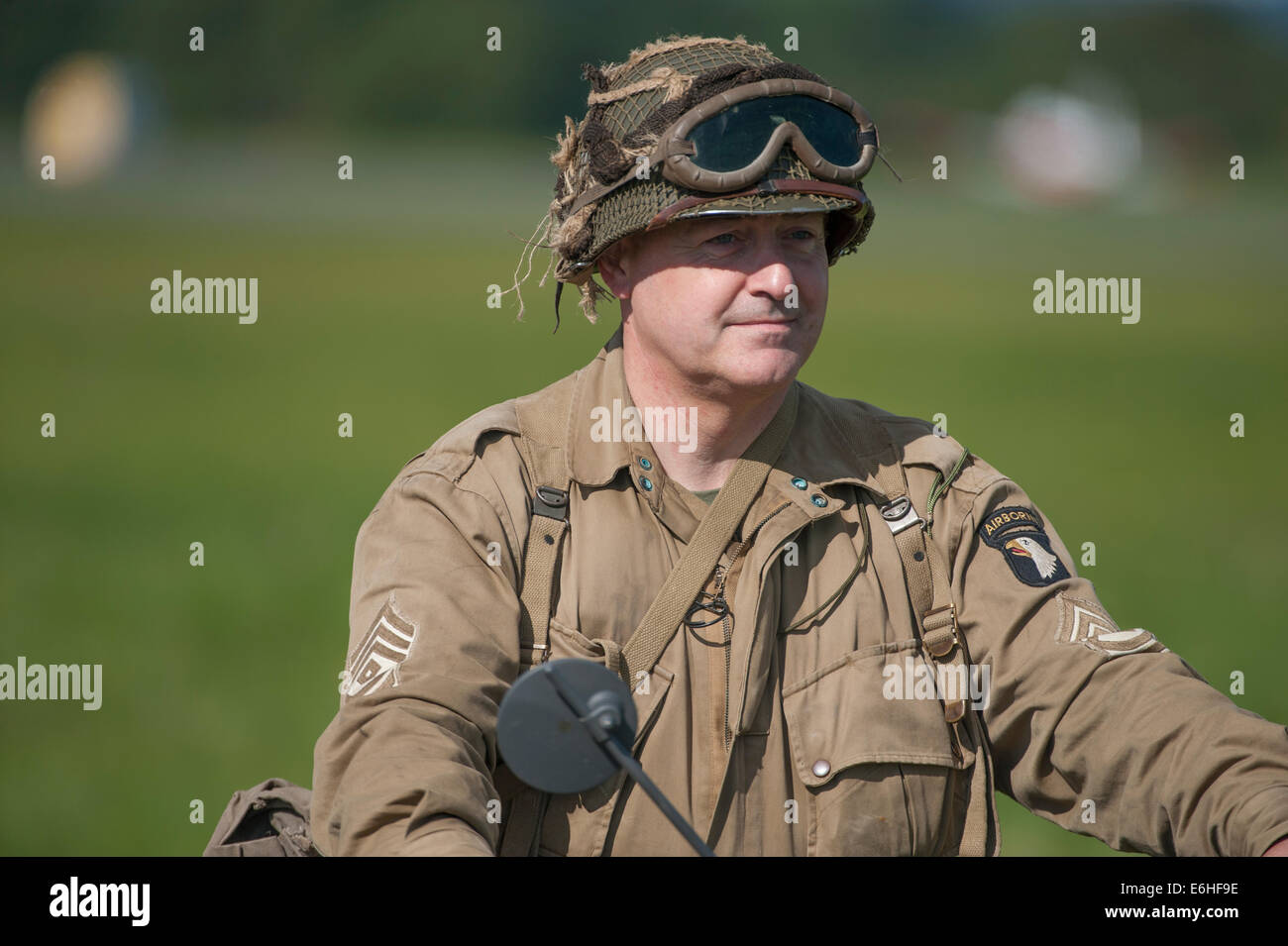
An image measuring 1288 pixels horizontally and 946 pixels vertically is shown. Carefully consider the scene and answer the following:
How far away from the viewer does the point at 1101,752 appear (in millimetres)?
4352

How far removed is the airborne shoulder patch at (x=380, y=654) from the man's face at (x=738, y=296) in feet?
3.70

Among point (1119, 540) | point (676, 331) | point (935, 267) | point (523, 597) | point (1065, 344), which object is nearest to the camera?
point (523, 597)

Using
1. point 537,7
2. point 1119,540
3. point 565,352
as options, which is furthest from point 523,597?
point 537,7

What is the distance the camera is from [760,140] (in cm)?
455

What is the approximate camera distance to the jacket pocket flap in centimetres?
440

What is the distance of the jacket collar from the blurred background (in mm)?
637

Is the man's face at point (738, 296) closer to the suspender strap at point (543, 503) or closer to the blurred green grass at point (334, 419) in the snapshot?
the suspender strap at point (543, 503)

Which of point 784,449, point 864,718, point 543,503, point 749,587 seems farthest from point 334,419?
point 864,718

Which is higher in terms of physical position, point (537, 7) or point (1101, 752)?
point (537, 7)

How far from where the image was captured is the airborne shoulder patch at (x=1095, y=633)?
443cm

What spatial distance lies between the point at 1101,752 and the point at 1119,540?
14.7 metres

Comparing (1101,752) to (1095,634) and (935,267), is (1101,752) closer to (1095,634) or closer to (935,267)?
(1095,634)

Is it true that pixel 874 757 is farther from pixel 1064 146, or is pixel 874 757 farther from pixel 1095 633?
pixel 1064 146

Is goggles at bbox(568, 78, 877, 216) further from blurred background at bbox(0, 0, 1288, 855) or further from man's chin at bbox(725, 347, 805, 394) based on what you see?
blurred background at bbox(0, 0, 1288, 855)
